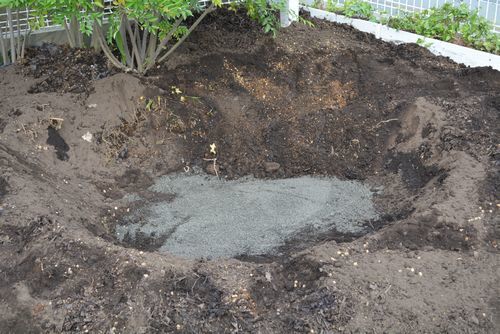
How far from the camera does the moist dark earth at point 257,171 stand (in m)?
3.53

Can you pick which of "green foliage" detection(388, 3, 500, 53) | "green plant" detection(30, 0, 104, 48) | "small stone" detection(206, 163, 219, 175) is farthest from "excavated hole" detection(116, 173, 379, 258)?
"green foliage" detection(388, 3, 500, 53)

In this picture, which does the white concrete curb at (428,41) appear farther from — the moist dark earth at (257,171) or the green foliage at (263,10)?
the green foliage at (263,10)

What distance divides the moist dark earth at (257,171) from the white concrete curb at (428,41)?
0.53 feet

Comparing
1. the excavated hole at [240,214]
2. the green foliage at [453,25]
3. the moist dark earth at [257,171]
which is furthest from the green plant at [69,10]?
the green foliage at [453,25]

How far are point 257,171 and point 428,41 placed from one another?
2632mm

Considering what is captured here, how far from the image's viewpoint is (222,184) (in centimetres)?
537

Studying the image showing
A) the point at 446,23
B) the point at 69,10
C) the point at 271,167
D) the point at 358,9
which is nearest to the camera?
the point at 69,10

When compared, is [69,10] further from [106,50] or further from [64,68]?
[64,68]

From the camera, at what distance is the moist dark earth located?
3533 millimetres

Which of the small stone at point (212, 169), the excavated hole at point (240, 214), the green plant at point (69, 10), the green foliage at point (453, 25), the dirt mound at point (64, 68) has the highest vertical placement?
the green plant at point (69, 10)

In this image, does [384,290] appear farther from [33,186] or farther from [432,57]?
[432,57]

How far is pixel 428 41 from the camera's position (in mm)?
6598

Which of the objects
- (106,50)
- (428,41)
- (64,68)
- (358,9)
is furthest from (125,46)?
(428,41)

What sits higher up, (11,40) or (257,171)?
(11,40)
